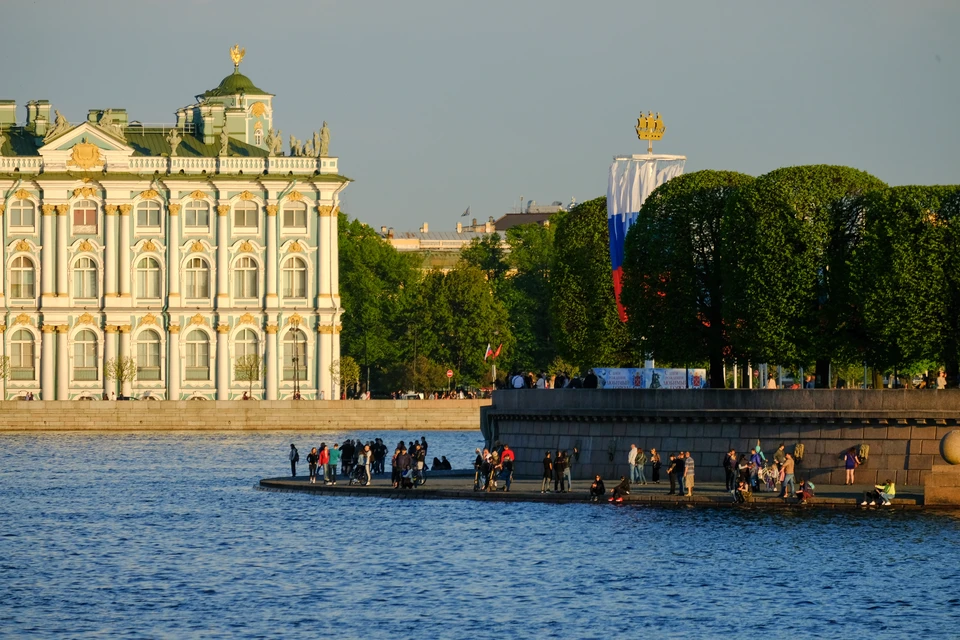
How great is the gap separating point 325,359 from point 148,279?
9698 mm

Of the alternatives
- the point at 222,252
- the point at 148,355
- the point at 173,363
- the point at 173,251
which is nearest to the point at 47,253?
the point at 173,251

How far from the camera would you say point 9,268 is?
107062 mm

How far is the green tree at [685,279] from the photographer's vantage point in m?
59.7

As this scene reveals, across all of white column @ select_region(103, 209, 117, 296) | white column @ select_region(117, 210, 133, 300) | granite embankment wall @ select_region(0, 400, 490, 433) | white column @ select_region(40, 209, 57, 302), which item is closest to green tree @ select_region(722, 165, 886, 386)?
granite embankment wall @ select_region(0, 400, 490, 433)

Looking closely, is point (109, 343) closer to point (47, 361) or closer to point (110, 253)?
Result: point (47, 361)

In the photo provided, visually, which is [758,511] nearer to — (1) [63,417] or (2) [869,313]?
(2) [869,313]

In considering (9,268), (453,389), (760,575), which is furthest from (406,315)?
(760,575)

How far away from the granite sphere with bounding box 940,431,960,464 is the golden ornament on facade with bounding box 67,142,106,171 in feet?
217

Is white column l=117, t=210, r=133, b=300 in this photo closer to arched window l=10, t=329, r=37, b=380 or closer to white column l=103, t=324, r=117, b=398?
white column l=103, t=324, r=117, b=398

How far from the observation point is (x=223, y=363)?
10694 centimetres

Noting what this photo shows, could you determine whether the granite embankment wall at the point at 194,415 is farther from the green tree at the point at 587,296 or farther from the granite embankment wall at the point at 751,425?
the granite embankment wall at the point at 751,425

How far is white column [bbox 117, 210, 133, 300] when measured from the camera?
351 feet

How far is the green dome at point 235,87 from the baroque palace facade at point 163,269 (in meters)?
9.28

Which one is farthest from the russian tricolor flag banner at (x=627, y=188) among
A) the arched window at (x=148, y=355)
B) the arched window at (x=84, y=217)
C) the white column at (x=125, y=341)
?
the arched window at (x=84, y=217)
